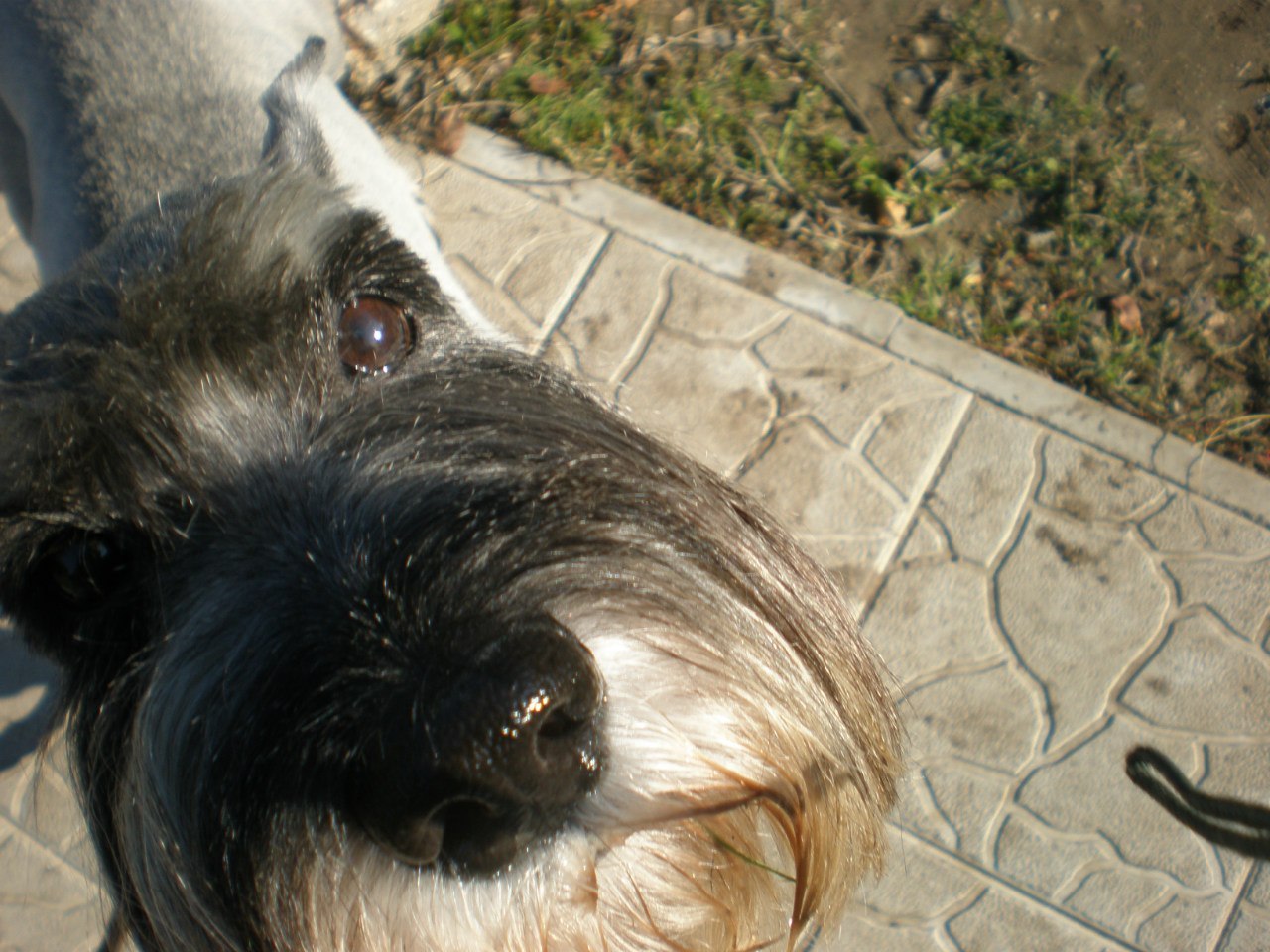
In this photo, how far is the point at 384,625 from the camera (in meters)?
1.50

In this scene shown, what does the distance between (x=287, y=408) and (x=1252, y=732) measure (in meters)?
3.34

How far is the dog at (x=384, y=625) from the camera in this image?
1.45 metres

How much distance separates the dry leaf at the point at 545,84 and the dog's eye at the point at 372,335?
2707 mm

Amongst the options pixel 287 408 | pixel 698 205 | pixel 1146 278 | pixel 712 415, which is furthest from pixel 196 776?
pixel 1146 278

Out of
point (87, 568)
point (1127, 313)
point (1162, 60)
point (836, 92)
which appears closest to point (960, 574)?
point (1127, 313)

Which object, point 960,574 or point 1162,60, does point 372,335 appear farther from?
point 1162,60

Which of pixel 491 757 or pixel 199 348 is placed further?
pixel 199 348

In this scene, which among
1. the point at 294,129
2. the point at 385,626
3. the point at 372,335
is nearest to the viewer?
the point at 385,626

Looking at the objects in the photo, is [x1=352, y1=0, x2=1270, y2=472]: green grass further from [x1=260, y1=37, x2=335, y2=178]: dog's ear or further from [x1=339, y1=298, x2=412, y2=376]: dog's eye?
[x1=339, y1=298, x2=412, y2=376]: dog's eye

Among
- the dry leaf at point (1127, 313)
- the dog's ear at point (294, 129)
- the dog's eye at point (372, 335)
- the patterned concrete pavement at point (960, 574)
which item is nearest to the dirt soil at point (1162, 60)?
the dry leaf at point (1127, 313)

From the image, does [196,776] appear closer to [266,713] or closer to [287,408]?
[266,713]

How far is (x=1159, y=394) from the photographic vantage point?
12.0ft

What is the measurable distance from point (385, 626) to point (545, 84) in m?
3.59

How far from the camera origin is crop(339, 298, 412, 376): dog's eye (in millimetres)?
1984
